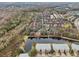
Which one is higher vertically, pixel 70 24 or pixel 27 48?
pixel 70 24

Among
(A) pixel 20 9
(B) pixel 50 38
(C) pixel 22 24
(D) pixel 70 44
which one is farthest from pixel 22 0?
(D) pixel 70 44

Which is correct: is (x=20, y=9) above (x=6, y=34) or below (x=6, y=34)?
above

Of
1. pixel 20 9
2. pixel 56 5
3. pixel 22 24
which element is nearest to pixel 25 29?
pixel 22 24

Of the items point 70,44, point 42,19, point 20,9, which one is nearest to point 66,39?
point 70,44

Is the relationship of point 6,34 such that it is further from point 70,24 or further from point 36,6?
point 70,24

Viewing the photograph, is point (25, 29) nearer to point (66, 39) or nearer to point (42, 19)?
point (42, 19)

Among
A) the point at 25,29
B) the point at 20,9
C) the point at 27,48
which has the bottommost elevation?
the point at 27,48

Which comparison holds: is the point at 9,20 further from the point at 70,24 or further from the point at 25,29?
the point at 70,24
